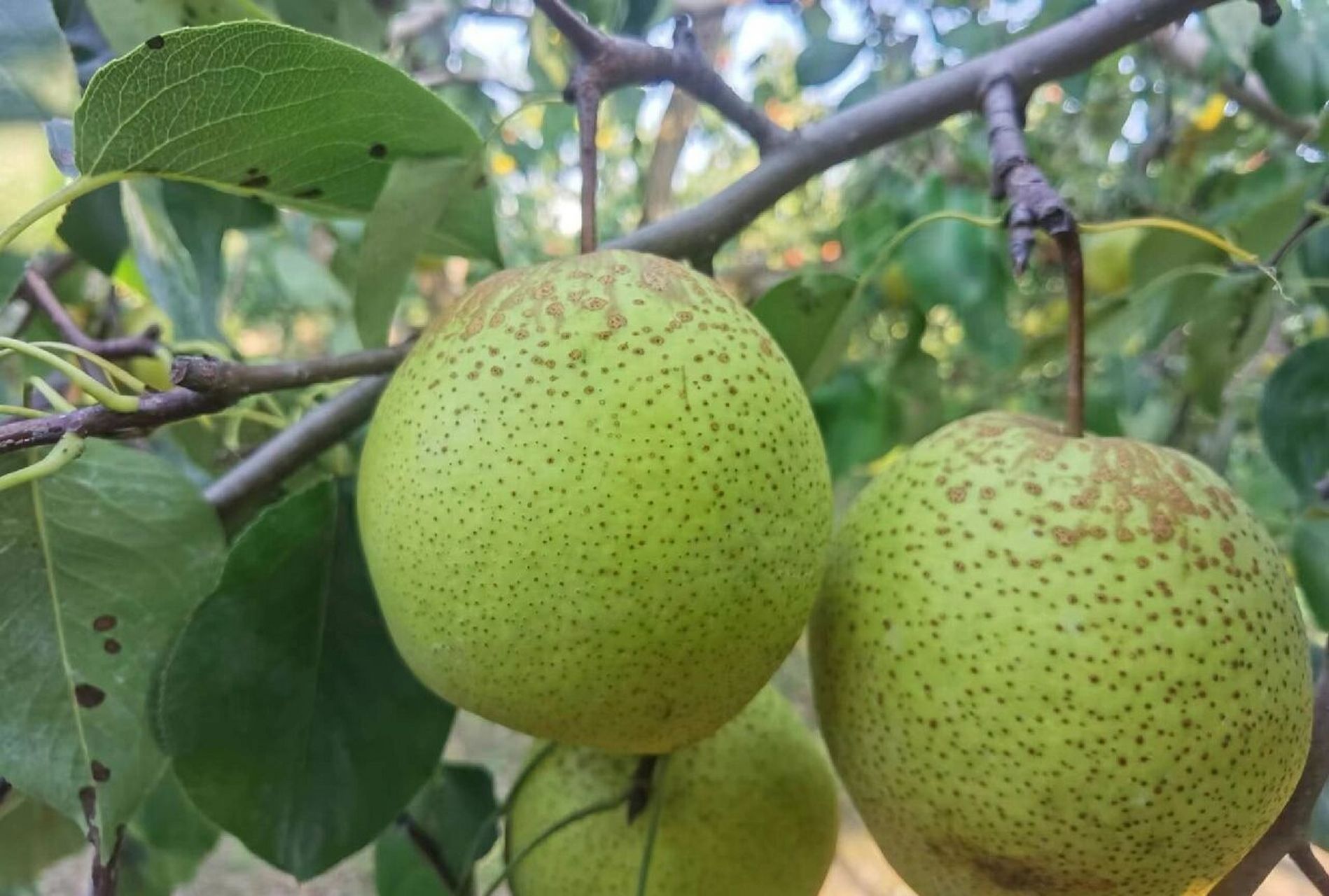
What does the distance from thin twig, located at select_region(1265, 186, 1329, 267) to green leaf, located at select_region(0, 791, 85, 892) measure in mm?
1068

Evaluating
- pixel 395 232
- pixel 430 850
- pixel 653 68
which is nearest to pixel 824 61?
pixel 653 68

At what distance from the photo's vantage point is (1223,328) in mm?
1017

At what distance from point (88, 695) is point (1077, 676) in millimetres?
575

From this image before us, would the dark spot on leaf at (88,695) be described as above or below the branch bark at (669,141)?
above

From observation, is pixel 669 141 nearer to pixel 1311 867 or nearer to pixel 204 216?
pixel 204 216

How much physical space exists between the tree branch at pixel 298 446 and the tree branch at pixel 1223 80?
1.21 meters

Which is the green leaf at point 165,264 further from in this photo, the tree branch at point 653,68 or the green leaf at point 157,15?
the tree branch at point 653,68

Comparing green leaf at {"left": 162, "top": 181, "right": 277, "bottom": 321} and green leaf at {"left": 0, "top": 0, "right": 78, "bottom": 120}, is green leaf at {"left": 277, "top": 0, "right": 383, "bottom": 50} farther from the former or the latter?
green leaf at {"left": 0, "top": 0, "right": 78, "bottom": 120}

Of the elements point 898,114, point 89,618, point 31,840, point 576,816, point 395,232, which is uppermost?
point 898,114

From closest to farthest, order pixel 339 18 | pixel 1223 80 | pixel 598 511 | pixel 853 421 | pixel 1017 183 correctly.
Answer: pixel 598 511 < pixel 1017 183 < pixel 339 18 < pixel 853 421 < pixel 1223 80

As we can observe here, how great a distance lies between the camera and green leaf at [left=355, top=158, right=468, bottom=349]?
0.65m

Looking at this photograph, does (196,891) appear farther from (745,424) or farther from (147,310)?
(745,424)

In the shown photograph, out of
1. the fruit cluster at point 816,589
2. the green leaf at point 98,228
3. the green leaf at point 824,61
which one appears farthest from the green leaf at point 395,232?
the green leaf at point 824,61

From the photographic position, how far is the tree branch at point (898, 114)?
2.40 feet
